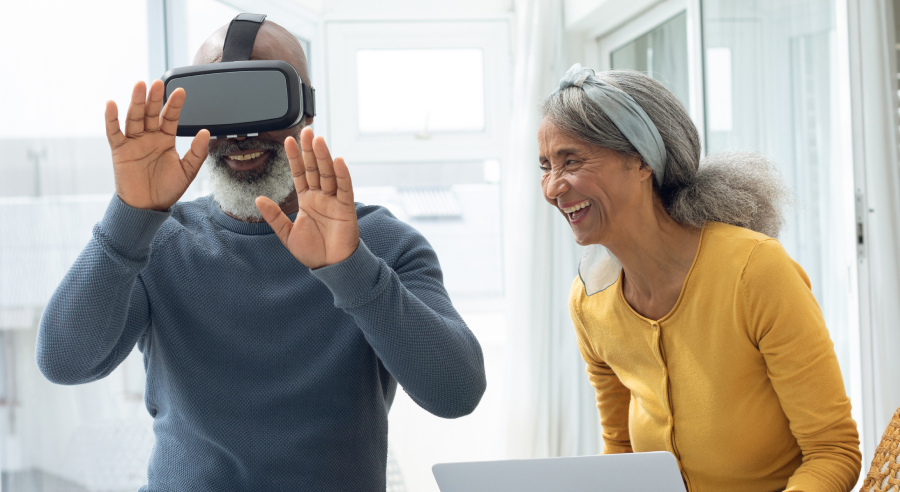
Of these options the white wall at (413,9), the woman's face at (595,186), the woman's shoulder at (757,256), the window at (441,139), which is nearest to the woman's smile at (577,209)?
the woman's face at (595,186)

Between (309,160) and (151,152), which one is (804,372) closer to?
(309,160)

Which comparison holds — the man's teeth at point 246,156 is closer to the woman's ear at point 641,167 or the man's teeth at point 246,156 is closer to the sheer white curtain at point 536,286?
the woman's ear at point 641,167

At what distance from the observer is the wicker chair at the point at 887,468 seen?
89 centimetres

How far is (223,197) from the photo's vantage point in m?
1.13

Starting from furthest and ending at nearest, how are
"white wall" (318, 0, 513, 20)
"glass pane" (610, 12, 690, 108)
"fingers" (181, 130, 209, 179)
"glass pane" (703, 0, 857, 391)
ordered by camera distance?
"white wall" (318, 0, 513, 20)
"glass pane" (610, 12, 690, 108)
"glass pane" (703, 0, 857, 391)
"fingers" (181, 130, 209, 179)

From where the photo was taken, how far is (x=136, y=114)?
2.99 feet

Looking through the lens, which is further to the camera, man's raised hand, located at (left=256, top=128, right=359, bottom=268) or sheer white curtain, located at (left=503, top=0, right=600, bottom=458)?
sheer white curtain, located at (left=503, top=0, right=600, bottom=458)

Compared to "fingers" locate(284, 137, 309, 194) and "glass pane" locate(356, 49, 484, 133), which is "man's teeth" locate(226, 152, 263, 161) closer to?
"fingers" locate(284, 137, 309, 194)

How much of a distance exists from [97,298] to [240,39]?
0.44 m

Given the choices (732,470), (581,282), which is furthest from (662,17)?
(732,470)

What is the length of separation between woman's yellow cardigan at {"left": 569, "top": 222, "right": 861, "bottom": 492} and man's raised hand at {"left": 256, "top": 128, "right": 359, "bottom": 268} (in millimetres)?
596

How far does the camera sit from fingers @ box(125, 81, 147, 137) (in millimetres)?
883

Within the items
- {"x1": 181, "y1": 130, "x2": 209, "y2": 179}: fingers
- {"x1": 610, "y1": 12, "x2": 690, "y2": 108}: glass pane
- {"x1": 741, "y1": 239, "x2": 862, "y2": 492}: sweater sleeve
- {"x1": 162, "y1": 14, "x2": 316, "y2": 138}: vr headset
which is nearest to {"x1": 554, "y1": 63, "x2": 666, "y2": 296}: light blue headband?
{"x1": 741, "y1": 239, "x2": 862, "y2": 492}: sweater sleeve

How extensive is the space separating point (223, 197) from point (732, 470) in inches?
36.4
